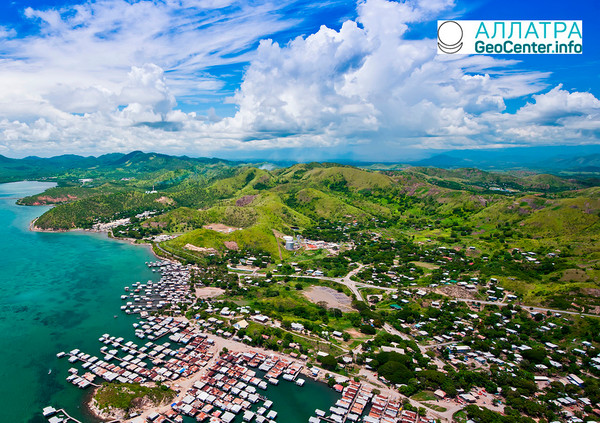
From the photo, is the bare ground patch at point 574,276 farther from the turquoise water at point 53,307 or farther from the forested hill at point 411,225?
the turquoise water at point 53,307

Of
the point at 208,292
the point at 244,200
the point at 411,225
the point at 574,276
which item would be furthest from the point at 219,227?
the point at 574,276

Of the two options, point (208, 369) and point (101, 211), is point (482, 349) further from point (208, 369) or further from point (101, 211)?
point (101, 211)

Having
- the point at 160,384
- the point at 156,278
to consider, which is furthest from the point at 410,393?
the point at 156,278

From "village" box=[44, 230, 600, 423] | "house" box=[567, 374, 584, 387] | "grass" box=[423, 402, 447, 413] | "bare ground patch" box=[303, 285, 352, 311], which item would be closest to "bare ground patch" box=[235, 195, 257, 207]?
"village" box=[44, 230, 600, 423]

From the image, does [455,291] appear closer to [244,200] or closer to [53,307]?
[53,307]

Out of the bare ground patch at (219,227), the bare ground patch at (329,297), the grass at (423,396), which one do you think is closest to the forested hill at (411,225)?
the bare ground patch at (219,227)

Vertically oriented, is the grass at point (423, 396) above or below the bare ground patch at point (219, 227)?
below
